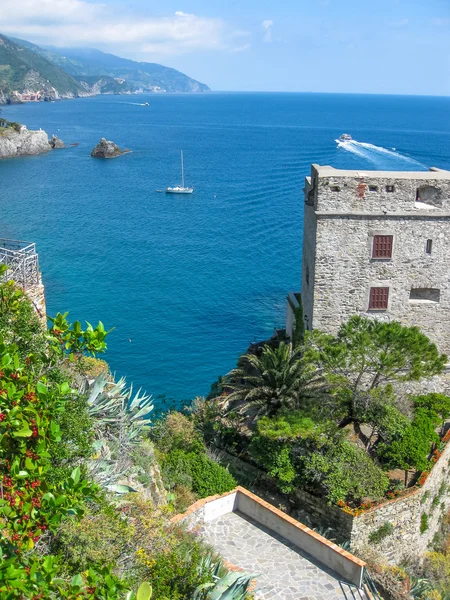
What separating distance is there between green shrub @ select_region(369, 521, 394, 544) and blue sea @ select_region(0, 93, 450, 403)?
13.5 m

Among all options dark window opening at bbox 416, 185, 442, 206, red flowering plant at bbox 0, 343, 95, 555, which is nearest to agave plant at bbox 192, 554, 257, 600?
red flowering plant at bbox 0, 343, 95, 555

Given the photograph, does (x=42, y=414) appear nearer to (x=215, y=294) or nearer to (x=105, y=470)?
(x=105, y=470)

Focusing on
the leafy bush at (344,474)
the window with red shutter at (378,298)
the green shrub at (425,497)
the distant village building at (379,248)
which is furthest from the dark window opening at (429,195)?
the green shrub at (425,497)

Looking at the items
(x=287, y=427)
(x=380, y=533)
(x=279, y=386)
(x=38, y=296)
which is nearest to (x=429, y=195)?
(x=279, y=386)

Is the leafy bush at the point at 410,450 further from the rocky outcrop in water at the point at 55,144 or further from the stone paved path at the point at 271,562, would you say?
the rocky outcrop in water at the point at 55,144

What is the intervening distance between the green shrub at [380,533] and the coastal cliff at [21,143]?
8972cm

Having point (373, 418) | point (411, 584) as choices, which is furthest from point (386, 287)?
point (411, 584)

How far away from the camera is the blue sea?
3431 cm

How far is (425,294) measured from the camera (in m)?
20.1

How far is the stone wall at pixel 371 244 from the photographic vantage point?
18.7 m

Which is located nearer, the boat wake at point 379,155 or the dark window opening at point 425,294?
the dark window opening at point 425,294

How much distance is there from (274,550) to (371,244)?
10031 mm

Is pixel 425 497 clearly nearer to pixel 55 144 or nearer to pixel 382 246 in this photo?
pixel 382 246

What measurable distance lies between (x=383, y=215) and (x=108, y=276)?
2789 centimetres
